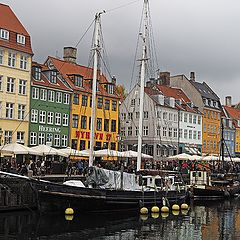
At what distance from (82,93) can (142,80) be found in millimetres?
23615

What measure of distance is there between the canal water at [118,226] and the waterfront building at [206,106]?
5127cm

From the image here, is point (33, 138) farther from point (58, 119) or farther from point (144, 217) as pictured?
point (144, 217)

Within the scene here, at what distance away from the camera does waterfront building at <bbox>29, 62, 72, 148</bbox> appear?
56.9 meters

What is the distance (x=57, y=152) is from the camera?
141ft

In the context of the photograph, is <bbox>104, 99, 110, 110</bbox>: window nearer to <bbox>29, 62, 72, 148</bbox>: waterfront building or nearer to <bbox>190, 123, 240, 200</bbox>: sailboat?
<bbox>29, 62, 72, 148</bbox>: waterfront building

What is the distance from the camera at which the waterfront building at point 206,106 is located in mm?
86312

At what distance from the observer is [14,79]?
55.2 meters

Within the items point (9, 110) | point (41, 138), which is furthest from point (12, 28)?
point (41, 138)

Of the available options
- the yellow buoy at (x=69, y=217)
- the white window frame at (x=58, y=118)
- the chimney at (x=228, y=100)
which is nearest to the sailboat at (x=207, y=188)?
the yellow buoy at (x=69, y=217)

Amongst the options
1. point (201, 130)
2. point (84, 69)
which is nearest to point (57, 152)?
point (84, 69)

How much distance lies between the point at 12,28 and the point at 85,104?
527 inches

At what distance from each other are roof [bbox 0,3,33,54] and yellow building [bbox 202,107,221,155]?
131 ft

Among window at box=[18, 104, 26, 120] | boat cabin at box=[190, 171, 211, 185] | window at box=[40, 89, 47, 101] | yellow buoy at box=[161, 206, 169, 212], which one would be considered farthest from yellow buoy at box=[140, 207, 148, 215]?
window at box=[40, 89, 47, 101]

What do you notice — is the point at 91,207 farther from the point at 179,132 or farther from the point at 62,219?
Answer: the point at 179,132
